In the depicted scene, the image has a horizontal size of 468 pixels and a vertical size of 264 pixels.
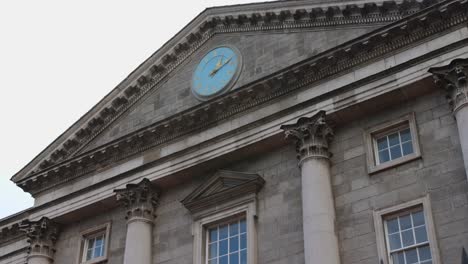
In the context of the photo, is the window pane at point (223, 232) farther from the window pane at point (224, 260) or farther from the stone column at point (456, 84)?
the stone column at point (456, 84)

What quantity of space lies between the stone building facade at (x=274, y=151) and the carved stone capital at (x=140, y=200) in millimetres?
54

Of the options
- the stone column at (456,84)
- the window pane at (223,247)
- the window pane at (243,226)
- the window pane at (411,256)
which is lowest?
the window pane at (411,256)

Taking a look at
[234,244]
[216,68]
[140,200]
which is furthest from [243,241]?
[216,68]

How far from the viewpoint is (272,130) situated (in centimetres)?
2534

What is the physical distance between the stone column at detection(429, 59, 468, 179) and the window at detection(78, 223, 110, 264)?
12.8 metres

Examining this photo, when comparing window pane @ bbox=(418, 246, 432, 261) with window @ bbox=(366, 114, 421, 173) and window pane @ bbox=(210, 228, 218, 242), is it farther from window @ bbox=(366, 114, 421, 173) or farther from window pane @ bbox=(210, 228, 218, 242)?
window pane @ bbox=(210, 228, 218, 242)

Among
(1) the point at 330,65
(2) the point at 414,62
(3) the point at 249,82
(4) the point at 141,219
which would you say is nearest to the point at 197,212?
(4) the point at 141,219

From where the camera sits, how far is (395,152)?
23.1m

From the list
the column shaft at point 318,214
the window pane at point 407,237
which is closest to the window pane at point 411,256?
the window pane at point 407,237

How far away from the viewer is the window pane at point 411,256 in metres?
20.8

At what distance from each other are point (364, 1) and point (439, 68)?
160 inches

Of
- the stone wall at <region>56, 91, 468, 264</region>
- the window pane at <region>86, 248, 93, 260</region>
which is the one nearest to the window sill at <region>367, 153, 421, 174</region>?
the stone wall at <region>56, 91, 468, 264</region>

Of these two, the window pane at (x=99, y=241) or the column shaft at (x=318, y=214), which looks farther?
the window pane at (x=99, y=241)

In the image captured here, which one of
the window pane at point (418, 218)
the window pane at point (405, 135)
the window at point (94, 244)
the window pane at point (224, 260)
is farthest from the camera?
the window at point (94, 244)
